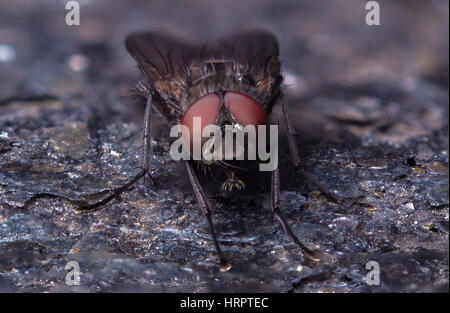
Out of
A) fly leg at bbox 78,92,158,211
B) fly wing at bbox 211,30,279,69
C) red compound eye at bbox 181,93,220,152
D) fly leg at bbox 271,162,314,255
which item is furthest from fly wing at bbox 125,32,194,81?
fly leg at bbox 271,162,314,255

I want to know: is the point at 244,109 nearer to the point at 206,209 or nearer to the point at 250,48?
the point at 206,209

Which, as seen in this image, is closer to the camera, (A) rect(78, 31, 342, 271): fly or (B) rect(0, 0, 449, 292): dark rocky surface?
(B) rect(0, 0, 449, 292): dark rocky surface

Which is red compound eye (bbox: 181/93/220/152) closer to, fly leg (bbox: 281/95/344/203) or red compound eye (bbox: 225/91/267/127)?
red compound eye (bbox: 225/91/267/127)

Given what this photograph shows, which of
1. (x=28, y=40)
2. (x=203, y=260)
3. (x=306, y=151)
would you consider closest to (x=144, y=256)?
(x=203, y=260)

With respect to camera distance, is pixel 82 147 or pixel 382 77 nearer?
pixel 82 147

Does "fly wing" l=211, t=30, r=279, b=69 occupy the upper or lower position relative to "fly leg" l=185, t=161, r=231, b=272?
upper
